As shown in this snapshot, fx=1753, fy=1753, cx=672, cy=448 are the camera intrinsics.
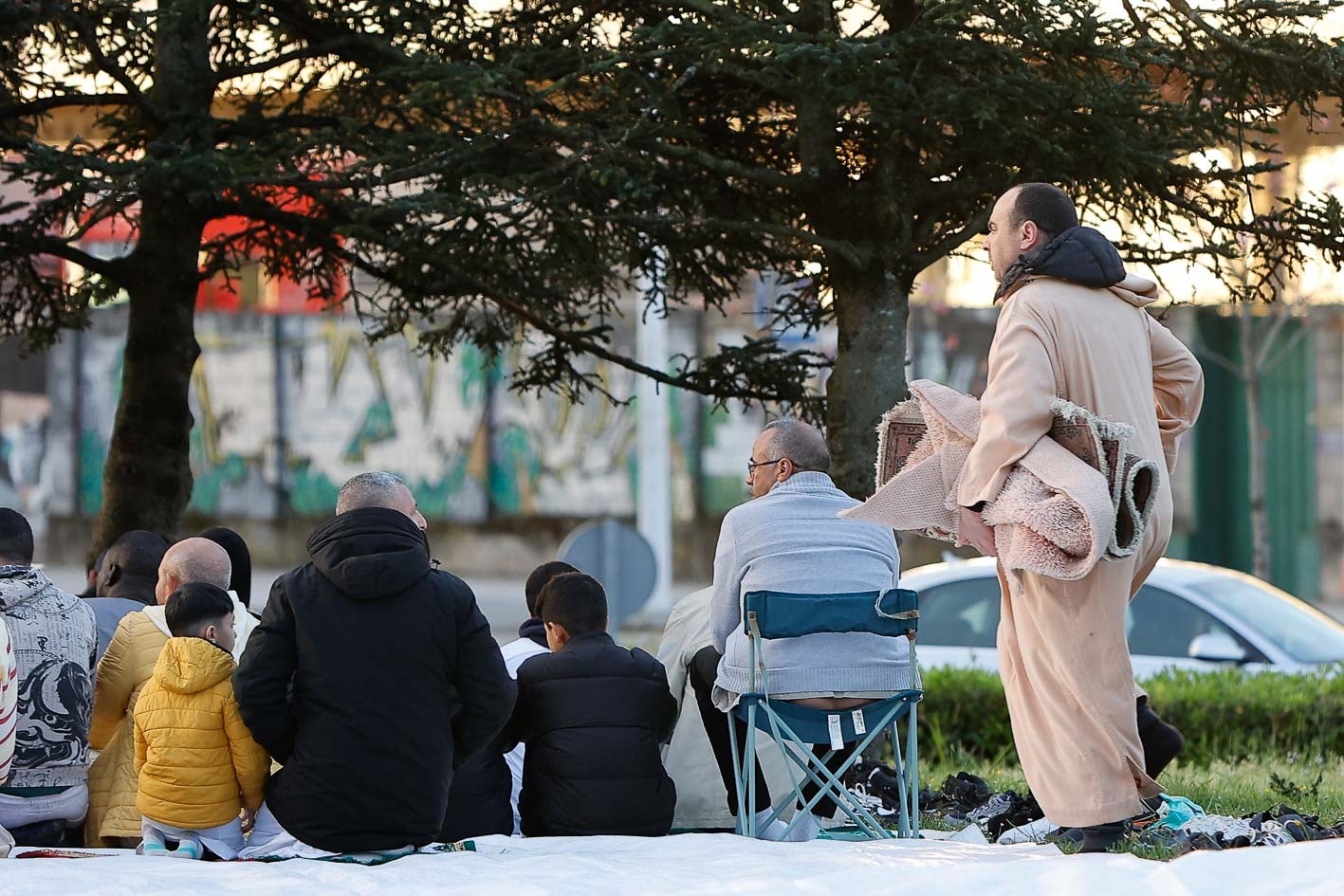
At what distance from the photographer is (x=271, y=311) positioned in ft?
77.2

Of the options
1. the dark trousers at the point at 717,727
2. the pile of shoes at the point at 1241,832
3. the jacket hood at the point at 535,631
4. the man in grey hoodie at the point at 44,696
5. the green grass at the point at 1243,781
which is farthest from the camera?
the green grass at the point at 1243,781

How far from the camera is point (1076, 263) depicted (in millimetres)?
4934

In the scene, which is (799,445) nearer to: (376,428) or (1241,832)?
(1241,832)

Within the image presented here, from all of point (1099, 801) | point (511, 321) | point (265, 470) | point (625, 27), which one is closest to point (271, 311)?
point (265, 470)

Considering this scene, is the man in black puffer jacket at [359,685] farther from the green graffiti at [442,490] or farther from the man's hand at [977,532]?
the green graffiti at [442,490]

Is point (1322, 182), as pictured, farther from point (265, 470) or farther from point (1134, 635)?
point (265, 470)

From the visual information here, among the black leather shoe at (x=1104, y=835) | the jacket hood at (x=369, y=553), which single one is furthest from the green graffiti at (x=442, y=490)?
the black leather shoe at (x=1104, y=835)

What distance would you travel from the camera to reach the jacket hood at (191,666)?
5.23m

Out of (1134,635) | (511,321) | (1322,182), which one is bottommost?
(1134,635)

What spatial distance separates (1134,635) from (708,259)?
150 inches

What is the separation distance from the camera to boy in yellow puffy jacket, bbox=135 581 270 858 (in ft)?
17.3

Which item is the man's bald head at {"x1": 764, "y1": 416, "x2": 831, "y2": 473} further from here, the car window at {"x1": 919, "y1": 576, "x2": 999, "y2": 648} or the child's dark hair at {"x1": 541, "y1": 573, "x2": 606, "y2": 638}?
the car window at {"x1": 919, "y1": 576, "x2": 999, "y2": 648}

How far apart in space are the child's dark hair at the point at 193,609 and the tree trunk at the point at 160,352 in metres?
3.65

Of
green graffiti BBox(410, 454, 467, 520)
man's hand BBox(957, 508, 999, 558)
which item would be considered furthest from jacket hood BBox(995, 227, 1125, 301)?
green graffiti BBox(410, 454, 467, 520)
